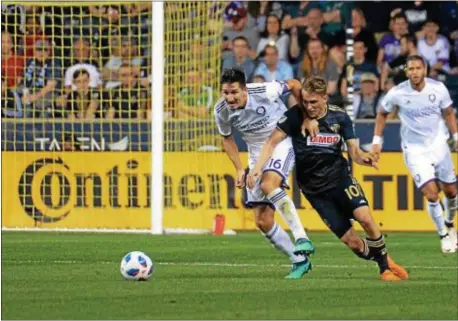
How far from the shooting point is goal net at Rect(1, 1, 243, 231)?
848 inches

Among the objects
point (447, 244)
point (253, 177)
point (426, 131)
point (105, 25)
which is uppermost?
point (105, 25)

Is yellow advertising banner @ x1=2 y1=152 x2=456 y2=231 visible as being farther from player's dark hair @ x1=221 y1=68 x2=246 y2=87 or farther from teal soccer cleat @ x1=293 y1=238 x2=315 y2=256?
teal soccer cleat @ x1=293 y1=238 x2=315 y2=256

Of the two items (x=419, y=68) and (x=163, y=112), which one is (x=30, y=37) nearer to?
(x=163, y=112)

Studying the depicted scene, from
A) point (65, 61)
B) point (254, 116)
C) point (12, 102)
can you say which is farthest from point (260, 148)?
point (65, 61)

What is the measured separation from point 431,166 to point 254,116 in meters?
4.57

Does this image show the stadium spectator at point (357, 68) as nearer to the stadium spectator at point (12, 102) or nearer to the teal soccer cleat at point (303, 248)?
the stadium spectator at point (12, 102)

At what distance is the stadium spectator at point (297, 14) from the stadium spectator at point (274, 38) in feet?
0.67

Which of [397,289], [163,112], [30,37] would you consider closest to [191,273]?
[397,289]

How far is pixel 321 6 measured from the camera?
24.3m

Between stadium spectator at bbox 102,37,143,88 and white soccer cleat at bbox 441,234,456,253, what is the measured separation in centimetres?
780

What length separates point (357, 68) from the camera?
23.8 meters

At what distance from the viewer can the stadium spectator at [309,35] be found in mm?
24016

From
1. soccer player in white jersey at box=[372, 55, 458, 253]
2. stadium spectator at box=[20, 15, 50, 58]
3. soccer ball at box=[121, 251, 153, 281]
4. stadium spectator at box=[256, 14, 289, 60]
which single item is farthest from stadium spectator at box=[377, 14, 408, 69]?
soccer ball at box=[121, 251, 153, 281]

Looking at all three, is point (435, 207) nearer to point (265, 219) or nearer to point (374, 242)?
point (265, 219)
